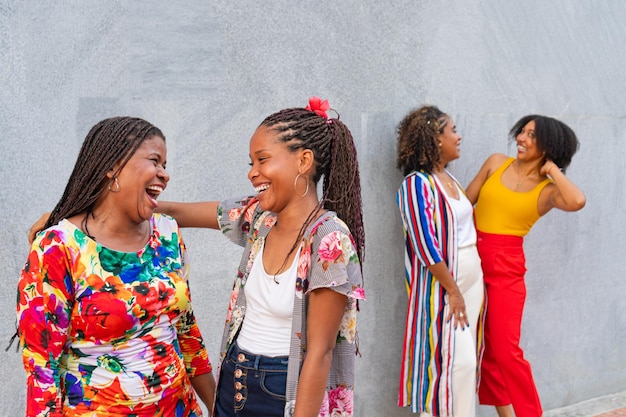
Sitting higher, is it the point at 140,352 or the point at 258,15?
the point at 258,15

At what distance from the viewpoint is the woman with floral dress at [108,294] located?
2.12 metres

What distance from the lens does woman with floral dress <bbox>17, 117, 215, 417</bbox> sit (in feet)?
6.97

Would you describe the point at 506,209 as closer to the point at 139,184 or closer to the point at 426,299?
the point at 426,299

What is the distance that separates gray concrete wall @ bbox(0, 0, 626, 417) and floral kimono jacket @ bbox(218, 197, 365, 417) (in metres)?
1.34

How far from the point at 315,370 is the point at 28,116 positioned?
6.36ft

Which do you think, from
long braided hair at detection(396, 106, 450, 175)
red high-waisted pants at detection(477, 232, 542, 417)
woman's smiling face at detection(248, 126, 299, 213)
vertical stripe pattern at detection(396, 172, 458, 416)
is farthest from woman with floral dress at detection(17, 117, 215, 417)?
red high-waisted pants at detection(477, 232, 542, 417)

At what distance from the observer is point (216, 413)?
8.46ft

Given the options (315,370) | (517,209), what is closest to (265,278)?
(315,370)

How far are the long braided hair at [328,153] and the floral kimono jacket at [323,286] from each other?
11 cm

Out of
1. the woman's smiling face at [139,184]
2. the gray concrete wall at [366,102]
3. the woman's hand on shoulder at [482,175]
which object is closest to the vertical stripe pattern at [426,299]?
the gray concrete wall at [366,102]

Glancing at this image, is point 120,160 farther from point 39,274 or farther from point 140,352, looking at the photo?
point 140,352

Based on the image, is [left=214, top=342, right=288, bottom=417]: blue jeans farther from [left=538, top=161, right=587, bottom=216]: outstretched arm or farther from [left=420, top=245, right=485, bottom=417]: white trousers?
[left=538, top=161, right=587, bottom=216]: outstretched arm

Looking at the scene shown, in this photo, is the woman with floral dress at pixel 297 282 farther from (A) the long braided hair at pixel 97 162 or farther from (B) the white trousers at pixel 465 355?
(B) the white trousers at pixel 465 355

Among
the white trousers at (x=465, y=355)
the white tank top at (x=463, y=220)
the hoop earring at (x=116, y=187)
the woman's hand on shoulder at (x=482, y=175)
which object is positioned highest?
the woman's hand on shoulder at (x=482, y=175)
